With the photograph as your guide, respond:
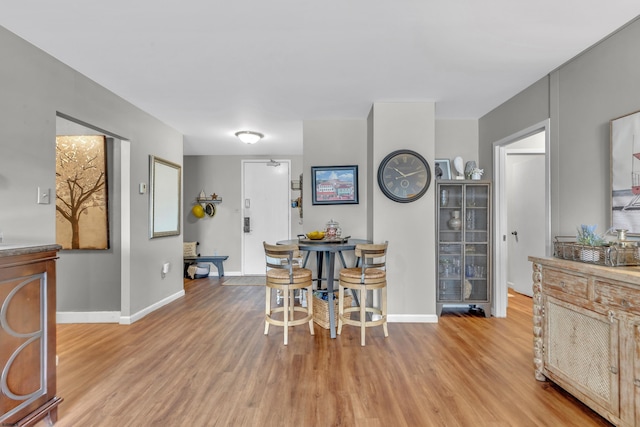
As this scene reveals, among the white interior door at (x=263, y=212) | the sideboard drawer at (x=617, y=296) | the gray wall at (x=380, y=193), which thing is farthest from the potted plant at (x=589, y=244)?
the white interior door at (x=263, y=212)

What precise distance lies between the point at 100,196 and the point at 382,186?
3.08 metres

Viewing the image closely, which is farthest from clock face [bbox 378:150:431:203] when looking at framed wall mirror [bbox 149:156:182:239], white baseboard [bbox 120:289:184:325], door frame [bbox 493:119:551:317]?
white baseboard [bbox 120:289:184:325]

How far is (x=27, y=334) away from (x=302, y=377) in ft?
5.29

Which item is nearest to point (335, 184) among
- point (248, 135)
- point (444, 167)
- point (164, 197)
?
point (444, 167)

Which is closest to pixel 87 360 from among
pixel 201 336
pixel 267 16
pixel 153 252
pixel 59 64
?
pixel 201 336

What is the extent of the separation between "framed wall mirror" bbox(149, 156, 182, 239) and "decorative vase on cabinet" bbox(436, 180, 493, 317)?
340cm

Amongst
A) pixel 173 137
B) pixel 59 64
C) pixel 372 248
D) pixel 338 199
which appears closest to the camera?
pixel 59 64

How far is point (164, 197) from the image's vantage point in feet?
13.7

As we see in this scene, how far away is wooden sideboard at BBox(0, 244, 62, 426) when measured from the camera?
59.8 inches

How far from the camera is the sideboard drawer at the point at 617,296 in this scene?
62.6 inches

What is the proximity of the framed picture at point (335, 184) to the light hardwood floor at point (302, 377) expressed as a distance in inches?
62.3

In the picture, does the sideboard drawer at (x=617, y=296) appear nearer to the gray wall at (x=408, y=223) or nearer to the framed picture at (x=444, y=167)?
the gray wall at (x=408, y=223)

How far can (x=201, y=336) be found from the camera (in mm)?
3062

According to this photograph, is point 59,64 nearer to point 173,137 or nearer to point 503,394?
point 173,137
